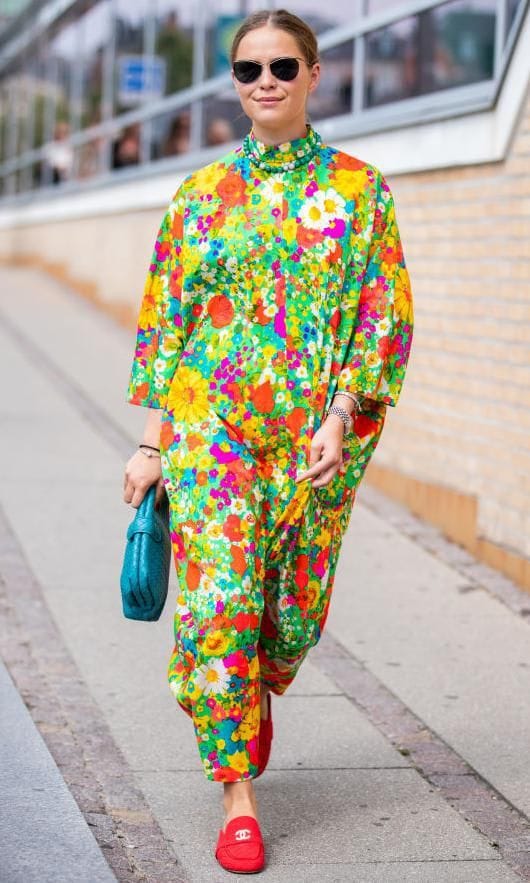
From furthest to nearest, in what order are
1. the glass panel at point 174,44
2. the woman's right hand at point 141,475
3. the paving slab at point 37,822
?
1. the glass panel at point 174,44
2. the woman's right hand at point 141,475
3. the paving slab at point 37,822

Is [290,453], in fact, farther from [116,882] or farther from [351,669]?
[351,669]

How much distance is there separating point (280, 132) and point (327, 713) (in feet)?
6.41

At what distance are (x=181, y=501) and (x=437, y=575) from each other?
3.33 meters

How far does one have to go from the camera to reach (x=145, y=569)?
3.70 m

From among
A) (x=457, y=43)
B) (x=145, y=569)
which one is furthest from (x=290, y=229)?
(x=457, y=43)

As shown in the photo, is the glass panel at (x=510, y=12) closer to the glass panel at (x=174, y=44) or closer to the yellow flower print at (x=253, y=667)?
the yellow flower print at (x=253, y=667)

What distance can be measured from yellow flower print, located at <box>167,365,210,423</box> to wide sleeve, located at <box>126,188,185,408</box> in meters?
0.04

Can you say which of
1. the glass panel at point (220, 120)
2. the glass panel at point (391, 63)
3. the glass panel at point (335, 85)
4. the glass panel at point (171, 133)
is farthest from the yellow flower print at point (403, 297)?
the glass panel at point (171, 133)

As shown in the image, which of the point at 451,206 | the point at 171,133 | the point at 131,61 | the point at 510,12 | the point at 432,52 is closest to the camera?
the point at 510,12

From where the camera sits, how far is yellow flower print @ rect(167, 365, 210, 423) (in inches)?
147

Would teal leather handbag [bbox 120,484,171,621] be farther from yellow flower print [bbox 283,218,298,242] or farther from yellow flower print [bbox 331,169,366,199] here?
yellow flower print [bbox 331,169,366,199]

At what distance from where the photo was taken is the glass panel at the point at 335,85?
984cm

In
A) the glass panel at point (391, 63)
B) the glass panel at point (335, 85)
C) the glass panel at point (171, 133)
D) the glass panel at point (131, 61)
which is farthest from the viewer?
the glass panel at point (131, 61)

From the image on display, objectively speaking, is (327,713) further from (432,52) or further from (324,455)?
(432,52)
